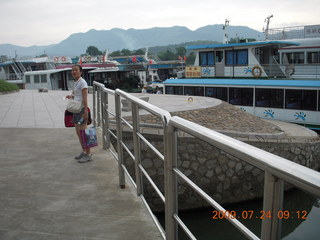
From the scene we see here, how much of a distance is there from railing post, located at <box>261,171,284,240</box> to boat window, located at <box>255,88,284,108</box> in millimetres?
14586

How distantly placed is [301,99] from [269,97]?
149 centimetres

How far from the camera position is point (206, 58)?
20.6 metres

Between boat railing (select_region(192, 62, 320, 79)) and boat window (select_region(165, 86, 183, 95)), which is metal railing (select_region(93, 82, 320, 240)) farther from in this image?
boat window (select_region(165, 86, 183, 95))

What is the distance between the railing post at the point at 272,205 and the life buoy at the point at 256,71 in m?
17.1

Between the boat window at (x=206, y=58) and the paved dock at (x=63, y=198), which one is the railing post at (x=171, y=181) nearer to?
the paved dock at (x=63, y=198)

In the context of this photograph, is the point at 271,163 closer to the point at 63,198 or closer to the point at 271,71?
the point at 63,198

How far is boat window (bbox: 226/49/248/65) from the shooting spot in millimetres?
18953

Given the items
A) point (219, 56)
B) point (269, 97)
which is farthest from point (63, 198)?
point (219, 56)

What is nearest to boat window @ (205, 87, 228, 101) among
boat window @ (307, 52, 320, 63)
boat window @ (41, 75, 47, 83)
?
boat window @ (307, 52, 320, 63)

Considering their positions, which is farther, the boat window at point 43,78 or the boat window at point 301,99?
the boat window at point 43,78

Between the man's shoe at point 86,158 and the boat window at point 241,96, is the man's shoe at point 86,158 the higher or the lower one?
the higher one

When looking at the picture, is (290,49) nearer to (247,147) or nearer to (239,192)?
(239,192)

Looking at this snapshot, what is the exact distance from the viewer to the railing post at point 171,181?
7.61 ft

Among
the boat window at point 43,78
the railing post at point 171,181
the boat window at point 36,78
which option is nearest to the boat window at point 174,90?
the railing post at point 171,181
